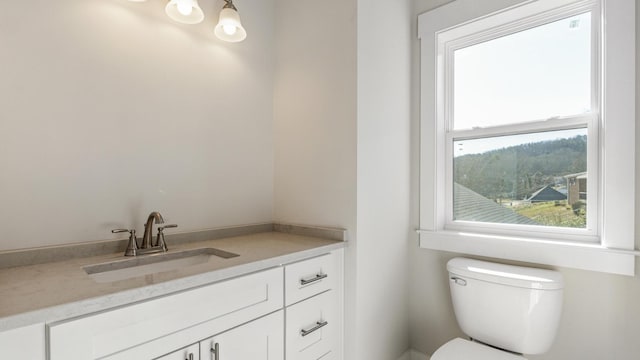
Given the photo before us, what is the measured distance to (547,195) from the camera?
5.24 feet

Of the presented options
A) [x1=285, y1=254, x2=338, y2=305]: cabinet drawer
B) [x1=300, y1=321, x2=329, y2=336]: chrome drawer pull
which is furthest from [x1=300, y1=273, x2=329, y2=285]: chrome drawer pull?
[x1=300, y1=321, x2=329, y2=336]: chrome drawer pull

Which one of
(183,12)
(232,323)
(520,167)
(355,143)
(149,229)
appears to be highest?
(183,12)

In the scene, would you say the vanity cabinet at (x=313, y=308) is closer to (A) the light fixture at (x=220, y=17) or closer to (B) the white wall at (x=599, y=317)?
(B) the white wall at (x=599, y=317)

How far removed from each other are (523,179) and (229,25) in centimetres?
177

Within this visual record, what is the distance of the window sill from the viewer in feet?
4.32

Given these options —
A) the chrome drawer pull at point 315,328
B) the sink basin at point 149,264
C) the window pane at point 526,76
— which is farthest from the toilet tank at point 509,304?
the sink basin at point 149,264

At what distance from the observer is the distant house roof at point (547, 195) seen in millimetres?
1563

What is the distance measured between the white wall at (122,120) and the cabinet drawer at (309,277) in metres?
0.61

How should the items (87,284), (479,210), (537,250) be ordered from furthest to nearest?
(479,210)
(537,250)
(87,284)

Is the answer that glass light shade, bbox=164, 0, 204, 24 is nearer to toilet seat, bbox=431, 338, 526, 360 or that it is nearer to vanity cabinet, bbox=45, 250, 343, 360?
vanity cabinet, bbox=45, 250, 343, 360

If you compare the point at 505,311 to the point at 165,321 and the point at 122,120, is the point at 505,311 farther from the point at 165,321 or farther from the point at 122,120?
the point at 122,120

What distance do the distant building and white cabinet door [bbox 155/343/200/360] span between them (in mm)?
1802

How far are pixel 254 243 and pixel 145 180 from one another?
582 millimetres

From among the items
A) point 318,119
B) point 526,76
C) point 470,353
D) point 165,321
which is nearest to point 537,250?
point 470,353
